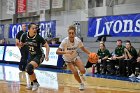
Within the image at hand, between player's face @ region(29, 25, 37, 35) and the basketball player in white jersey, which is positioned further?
the basketball player in white jersey

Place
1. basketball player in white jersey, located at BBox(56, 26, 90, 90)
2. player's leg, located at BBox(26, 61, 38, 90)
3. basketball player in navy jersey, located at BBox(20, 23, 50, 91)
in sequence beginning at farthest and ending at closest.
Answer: basketball player in white jersey, located at BBox(56, 26, 90, 90) → basketball player in navy jersey, located at BBox(20, 23, 50, 91) → player's leg, located at BBox(26, 61, 38, 90)

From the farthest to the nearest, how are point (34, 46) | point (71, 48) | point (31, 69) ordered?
1. point (71, 48)
2. point (34, 46)
3. point (31, 69)

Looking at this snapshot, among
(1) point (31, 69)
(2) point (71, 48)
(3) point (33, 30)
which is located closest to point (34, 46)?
(3) point (33, 30)

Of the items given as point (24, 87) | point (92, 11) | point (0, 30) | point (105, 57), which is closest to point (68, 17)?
point (92, 11)

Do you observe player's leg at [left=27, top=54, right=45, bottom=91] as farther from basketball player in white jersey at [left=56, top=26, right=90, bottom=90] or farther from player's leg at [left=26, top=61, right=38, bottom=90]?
basketball player in white jersey at [left=56, top=26, right=90, bottom=90]

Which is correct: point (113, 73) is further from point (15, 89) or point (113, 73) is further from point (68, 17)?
point (68, 17)

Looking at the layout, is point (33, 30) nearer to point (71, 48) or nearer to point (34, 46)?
point (34, 46)

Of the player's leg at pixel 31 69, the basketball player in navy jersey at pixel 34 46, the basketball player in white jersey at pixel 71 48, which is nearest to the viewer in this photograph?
the player's leg at pixel 31 69

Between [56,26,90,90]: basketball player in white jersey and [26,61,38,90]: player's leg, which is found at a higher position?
[56,26,90,90]: basketball player in white jersey

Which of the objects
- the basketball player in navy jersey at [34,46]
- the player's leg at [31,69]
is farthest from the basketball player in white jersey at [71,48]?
the player's leg at [31,69]

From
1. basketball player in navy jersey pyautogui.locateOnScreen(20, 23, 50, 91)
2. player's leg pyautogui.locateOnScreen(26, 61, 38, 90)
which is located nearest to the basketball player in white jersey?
basketball player in navy jersey pyautogui.locateOnScreen(20, 23, 50, 91)

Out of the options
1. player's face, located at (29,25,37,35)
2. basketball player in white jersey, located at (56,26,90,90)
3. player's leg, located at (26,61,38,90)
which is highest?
player's face, located at (29,25,37,35)

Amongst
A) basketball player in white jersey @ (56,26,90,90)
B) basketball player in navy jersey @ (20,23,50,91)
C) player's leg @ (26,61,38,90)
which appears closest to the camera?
player's leg @ (26,61,38,90)

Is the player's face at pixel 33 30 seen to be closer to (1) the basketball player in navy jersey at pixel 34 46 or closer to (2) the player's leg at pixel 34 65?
(1) the basketball player in navy jersey at pixel 34 46
